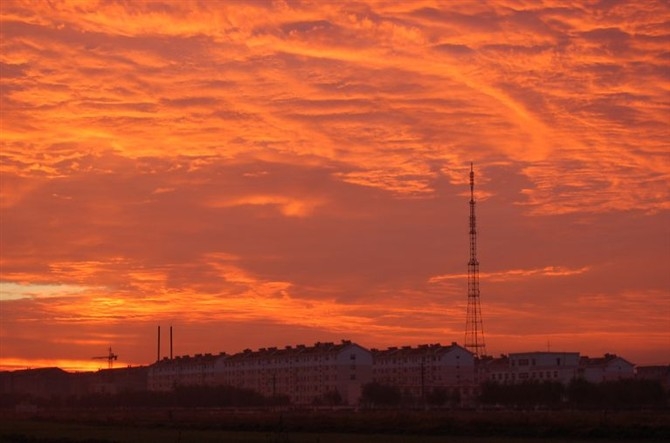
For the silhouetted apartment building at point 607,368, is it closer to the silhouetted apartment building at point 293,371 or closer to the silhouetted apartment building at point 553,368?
the silhouetted apartment building at point 553,368

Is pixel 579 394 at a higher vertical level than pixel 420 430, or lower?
higher

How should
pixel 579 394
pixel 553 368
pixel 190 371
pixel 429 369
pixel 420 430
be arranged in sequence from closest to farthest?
pixel 420 430
pixel 579 394
pixel 553 368
pixel 429 369
pixel 190 371

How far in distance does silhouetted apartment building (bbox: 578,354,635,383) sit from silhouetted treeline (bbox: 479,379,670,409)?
36.0 m

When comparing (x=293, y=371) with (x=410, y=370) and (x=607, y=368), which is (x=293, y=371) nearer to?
(x=410, y=370)

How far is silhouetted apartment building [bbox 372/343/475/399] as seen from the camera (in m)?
146

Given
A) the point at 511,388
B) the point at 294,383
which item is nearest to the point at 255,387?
the point at 294,383

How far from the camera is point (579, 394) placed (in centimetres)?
10744

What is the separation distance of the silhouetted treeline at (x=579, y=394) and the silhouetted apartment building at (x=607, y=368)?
36.0 meters

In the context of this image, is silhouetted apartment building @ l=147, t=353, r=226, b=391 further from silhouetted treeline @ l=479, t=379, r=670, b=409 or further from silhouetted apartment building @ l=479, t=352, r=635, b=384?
silhouetted treeline @ l=479, t=379, r=670, b=409

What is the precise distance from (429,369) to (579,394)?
43.1 m

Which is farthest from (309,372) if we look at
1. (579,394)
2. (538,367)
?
(579,394)

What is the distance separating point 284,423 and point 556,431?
22016mm

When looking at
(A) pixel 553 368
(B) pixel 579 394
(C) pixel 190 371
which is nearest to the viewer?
(B) pixel 579 394

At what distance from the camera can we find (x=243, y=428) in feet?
241
